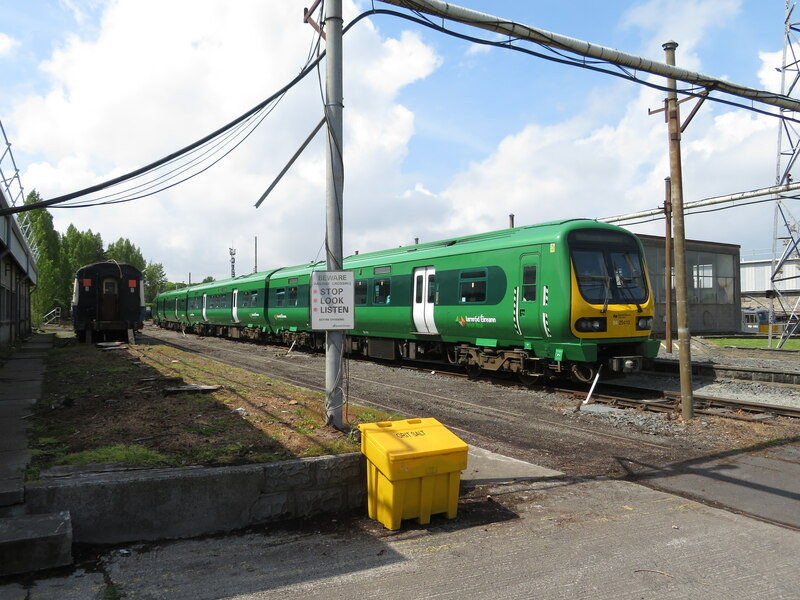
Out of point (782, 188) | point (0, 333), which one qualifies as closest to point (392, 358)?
point (0, 333)

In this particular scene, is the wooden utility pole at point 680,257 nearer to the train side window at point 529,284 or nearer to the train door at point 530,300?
the train door at point 530,300

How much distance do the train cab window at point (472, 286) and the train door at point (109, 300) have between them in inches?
578

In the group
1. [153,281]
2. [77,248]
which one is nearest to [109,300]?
[77,248]

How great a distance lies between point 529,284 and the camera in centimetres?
1175

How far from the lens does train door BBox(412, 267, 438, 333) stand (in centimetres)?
1470

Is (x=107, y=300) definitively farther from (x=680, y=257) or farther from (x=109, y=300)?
(x=680, y=257)

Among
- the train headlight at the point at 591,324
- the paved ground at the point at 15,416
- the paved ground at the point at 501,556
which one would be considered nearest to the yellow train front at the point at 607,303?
the train headlight at the point at 591,324

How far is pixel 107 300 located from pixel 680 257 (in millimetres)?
20045

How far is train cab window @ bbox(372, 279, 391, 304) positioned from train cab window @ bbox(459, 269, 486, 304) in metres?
3.40

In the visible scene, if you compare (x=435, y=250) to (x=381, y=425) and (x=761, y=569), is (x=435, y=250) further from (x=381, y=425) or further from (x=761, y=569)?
(x=761, y=569)

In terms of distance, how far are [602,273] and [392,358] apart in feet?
24.0

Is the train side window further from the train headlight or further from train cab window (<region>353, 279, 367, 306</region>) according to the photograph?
train cab window (<region>353, 279, 367, 306</region>)

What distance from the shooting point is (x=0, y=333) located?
1516cm

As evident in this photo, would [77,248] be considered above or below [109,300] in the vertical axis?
above
